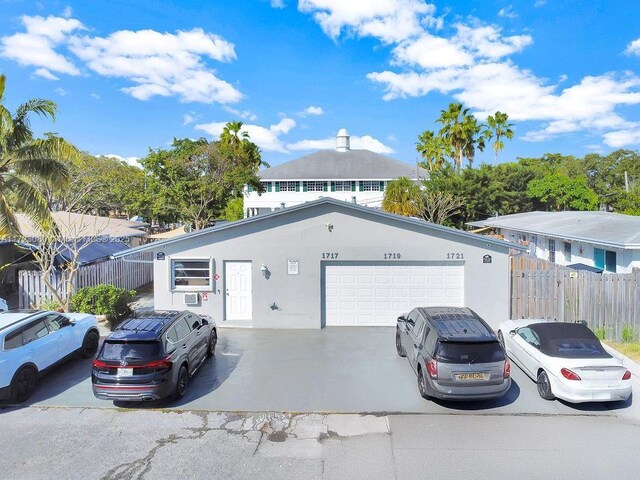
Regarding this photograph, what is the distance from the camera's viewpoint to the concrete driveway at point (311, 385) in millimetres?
8148

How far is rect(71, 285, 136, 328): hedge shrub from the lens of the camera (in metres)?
13.8

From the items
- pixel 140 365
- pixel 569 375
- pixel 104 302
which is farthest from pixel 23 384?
pixel 569 375

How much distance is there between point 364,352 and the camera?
1138cm

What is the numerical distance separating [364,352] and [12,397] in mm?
8090

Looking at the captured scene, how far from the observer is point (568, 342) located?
8555 mm

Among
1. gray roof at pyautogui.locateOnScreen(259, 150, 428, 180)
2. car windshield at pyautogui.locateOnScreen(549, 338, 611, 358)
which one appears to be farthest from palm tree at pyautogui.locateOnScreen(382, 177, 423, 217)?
car windshield at pyautogui.locateOnScreen(549, 338, 611, 358)

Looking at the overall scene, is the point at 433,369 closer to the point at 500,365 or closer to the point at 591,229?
the point at 500,365

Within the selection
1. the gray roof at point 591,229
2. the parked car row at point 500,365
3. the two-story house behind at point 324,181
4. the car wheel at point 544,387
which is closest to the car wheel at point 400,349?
the parked car row at point 500,365

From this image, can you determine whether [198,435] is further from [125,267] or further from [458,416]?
[125,267]

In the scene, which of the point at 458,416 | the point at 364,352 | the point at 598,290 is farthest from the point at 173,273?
the point at 598,290

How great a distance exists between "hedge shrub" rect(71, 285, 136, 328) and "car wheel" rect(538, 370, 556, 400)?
1271cm

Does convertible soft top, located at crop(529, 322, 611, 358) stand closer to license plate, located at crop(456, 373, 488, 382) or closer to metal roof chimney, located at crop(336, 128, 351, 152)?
license plate, located at crop(456, 373, 488, 382)

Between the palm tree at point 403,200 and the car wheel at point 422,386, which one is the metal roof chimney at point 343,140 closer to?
the palm tree at point 403,200

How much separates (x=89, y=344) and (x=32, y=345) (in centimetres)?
228
